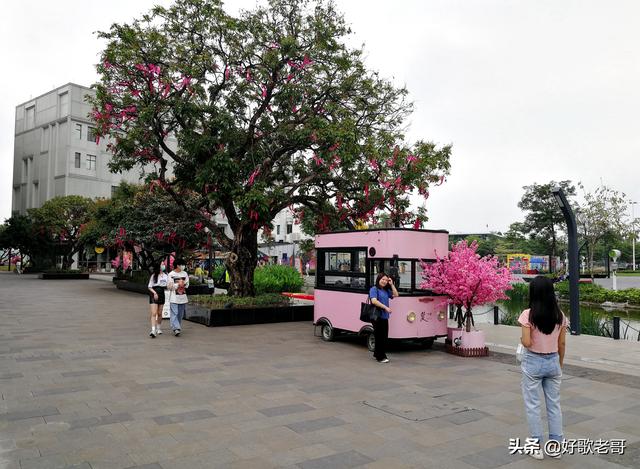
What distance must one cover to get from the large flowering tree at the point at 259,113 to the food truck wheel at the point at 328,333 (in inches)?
146

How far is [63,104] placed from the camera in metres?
57.4

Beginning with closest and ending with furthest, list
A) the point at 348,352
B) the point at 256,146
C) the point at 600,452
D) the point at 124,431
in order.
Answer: the point at 600,452, the point at 124,431, the point at 348,352, the point at 256,146

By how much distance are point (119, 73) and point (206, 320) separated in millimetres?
7296

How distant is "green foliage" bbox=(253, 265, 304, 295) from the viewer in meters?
23.6

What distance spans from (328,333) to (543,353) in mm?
7284

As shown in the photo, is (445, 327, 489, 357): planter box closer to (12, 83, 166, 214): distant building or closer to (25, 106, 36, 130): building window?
(12, 83, 166, 214): distant building

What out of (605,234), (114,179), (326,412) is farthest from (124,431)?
(114,179)

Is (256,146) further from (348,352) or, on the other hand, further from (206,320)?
(348,352)

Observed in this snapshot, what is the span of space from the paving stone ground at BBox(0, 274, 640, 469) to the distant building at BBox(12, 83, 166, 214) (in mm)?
51089

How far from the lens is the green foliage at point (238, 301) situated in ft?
47.2

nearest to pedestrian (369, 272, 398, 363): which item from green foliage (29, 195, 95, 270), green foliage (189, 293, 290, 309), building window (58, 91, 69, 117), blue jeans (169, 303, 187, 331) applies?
blue jeans (169, 303, 187, 331)

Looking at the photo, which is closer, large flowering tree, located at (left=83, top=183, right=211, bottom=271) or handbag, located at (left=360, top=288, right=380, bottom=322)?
handbag, located at (left=360, top=288, right=380, bottom=322)

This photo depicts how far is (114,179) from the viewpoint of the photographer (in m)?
59.7

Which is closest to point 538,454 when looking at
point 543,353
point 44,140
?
point 543,353
